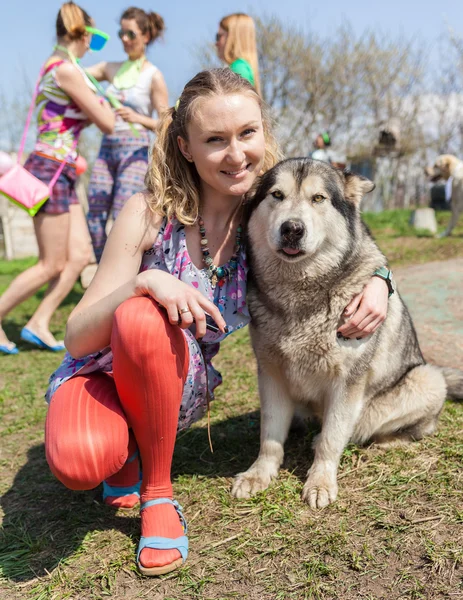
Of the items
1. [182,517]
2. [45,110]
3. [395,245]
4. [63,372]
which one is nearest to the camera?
[182,517]

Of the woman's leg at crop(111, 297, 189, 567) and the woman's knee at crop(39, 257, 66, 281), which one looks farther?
the woman's knee at crop(39, 257, 66, 281)

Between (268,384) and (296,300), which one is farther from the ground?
(296,300)

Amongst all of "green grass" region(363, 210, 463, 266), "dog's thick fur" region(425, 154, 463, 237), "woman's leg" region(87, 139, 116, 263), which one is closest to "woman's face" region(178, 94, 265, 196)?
"woman's leg" region(87, 139, 116, 263)

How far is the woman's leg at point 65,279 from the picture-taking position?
15.5ft

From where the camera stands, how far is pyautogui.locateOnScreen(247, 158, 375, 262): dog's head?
81.4 inches

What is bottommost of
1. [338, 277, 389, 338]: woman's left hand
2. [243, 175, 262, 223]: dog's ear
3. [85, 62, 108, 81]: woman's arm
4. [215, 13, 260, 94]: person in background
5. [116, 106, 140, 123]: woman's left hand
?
[338, 277, 389, 338]: woman's left hand

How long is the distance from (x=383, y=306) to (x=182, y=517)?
1.13m

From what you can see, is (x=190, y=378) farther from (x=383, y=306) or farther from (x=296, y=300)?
(x=383, y=306)

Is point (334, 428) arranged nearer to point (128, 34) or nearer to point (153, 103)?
point (153, 103)

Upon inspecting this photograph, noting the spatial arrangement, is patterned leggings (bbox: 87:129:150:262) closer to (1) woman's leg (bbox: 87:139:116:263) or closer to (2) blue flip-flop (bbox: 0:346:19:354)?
(1) woman's leg (bbox: 87:139:116:263)

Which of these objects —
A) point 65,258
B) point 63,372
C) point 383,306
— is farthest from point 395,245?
point 63,372

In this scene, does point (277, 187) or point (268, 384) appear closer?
point (277, 187)

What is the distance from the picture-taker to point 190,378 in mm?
2162

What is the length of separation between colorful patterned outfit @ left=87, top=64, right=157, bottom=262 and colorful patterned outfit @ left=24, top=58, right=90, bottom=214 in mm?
233
